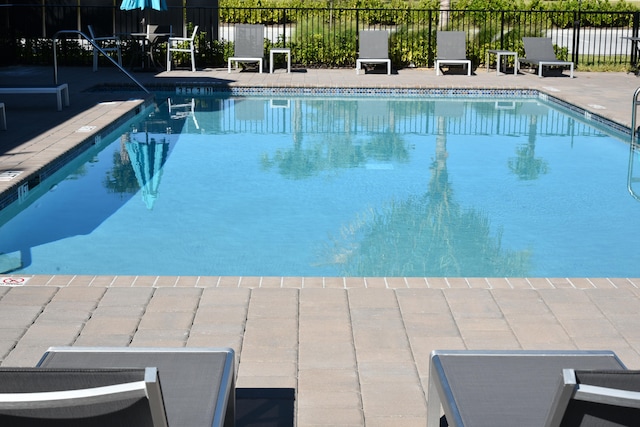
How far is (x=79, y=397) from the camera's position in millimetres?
1853

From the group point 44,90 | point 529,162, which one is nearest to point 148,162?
point 44,90

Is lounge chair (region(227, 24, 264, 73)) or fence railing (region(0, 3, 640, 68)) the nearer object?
lounge chair (region(227, 24, 264, 73))

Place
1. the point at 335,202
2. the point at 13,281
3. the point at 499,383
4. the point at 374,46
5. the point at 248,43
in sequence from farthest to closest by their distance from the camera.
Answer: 1. the point at 374,46
2. the point at 248,43
3. the point at 335,202
4. the point at 13,281
5. the point at 499,383

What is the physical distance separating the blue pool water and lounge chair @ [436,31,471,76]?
4.34 meters

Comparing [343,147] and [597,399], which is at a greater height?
[597,399]

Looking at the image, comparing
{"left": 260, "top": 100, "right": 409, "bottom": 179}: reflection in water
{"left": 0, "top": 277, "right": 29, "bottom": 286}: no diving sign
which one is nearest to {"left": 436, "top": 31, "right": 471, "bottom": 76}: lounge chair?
{"left": 260, "top": 100, "right": 409, "bottom": 179}: reflection in water

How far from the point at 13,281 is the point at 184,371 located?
8.43 ft

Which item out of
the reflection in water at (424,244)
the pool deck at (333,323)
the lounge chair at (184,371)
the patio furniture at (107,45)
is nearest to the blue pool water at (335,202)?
the reflection in water at (424,244)

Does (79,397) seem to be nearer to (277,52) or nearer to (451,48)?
(277,52)

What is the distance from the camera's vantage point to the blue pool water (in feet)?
21.2

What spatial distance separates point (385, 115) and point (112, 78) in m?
5.16

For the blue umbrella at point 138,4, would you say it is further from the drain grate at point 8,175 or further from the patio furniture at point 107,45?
the drain grate at point 8,175

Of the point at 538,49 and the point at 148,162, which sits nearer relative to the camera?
the point at 148,162

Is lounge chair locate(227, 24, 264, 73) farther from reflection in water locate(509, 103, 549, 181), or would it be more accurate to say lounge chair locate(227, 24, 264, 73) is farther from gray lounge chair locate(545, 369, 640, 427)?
gray lounge chair locate(545, 369, 640, 427)
